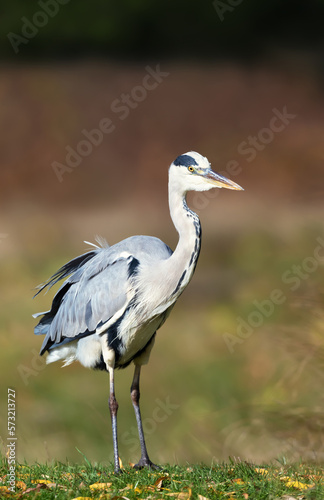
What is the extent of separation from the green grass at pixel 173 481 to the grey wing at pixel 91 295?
2.63 ft

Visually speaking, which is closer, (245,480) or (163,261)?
(245,480)

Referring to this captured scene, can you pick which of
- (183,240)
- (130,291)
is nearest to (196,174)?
(183,240)

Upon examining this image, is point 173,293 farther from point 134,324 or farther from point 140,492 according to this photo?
point 140,492

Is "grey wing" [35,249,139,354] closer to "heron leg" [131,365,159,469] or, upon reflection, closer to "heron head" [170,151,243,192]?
"heron leg" [131,365,159,469]

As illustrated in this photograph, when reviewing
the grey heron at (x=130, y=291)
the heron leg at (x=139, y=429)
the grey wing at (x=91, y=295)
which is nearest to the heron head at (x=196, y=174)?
the grey heron at (x=130, y=291)

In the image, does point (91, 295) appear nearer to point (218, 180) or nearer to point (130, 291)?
point (130, 291)

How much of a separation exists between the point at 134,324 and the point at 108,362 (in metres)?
0.27

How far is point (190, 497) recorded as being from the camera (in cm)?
296

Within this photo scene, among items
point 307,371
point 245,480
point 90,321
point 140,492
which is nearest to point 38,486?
point 140,492

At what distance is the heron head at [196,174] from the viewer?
375 cm

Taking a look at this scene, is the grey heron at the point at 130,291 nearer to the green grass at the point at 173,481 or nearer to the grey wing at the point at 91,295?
the grey wing at the point at 91,295

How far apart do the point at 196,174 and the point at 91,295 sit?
3.07 feet

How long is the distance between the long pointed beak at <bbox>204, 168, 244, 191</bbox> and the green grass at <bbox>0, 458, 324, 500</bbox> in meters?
1.37

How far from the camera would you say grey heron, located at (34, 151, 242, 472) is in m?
3.80
